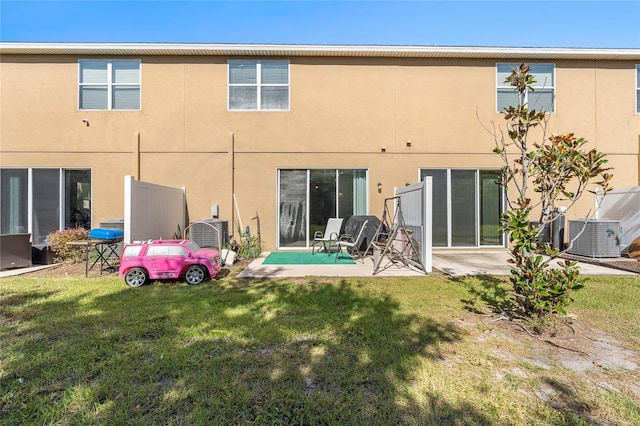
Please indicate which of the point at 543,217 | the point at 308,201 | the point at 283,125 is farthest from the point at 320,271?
the point at 283,125

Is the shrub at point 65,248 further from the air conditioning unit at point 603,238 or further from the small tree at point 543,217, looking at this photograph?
the air conditioning unit at point 603,238

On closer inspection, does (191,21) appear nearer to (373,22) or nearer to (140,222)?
(373,22)

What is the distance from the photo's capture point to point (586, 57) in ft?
29.6

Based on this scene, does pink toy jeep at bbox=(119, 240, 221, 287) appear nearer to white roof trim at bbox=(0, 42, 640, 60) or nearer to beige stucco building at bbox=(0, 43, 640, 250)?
beige stucco building at bbox=(0, 43, 640, 250)

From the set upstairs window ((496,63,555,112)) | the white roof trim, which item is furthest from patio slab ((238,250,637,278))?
the white roof trim

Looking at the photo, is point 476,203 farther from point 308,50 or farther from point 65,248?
point 65,248

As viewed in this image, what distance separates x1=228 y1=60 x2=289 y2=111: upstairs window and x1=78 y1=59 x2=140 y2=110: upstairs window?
2732 mm

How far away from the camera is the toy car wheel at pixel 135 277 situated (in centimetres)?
A: 511

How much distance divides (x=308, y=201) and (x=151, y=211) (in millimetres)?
4013

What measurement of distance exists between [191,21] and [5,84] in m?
5.48

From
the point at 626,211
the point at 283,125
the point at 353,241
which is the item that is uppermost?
the point at 283,125

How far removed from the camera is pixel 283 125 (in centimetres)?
900

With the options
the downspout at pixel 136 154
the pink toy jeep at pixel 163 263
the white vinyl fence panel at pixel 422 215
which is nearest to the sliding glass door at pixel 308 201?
the white vinyl fence panel at pixel 422 215

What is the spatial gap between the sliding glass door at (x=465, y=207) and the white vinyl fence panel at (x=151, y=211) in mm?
6953
